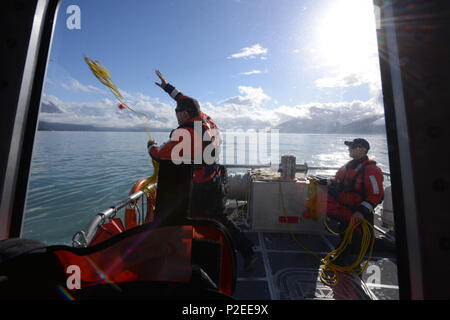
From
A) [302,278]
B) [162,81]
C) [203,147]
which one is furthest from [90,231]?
[302,278]

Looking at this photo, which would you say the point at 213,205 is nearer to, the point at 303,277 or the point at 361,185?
the point at 303,277

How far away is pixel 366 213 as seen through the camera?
9.11 ft

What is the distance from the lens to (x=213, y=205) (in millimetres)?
2309

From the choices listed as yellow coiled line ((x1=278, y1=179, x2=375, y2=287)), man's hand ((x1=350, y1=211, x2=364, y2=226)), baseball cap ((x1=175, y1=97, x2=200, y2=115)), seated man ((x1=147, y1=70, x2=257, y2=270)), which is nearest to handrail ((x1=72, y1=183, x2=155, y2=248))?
seated man ((x1=147, y1=70, x2=257, y2=270))

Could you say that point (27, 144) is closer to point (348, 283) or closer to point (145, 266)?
point (145, 266)

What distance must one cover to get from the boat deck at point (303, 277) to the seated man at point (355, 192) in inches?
12.5

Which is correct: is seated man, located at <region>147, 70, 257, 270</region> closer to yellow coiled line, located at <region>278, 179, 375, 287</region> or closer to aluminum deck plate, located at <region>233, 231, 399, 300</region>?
aluminum deck plate, located at <region>233, 231, 399, 300</region>

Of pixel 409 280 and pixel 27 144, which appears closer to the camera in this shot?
pixel 409 280

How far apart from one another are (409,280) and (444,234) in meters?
0.17

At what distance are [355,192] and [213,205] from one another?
7.50 feet

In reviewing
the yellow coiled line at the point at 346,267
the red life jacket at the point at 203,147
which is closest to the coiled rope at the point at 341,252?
the yellow coiled line at the point at 346,267

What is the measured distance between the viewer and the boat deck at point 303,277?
6.86 feet

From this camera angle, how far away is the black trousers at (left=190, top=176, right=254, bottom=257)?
7.43 feet
